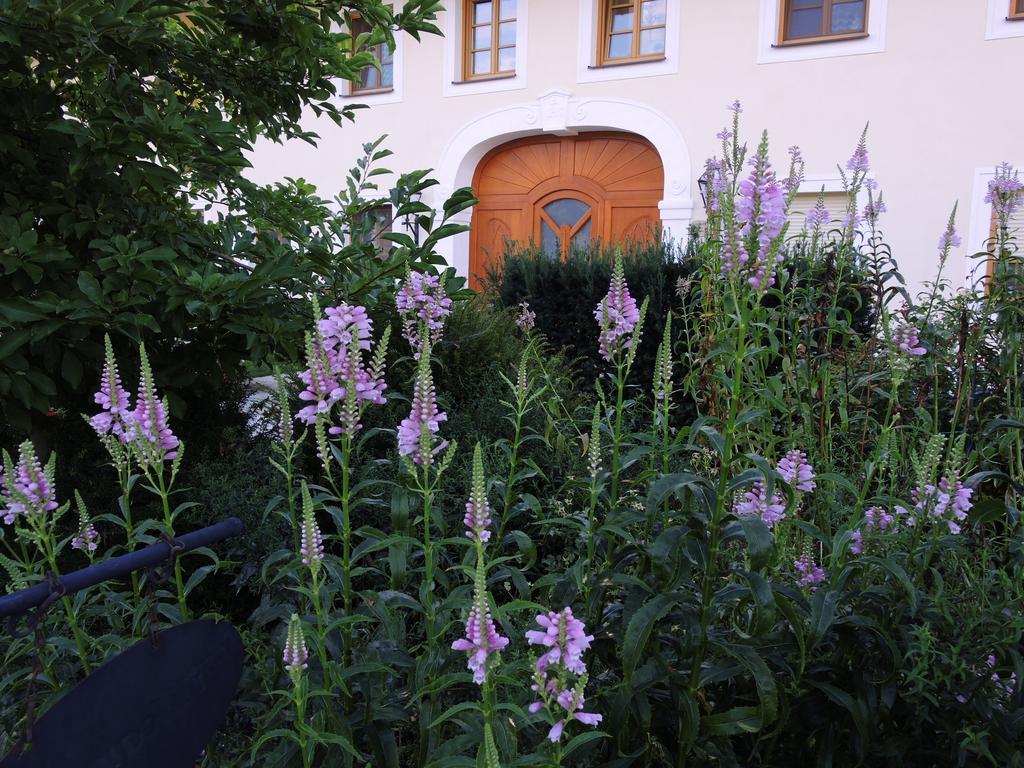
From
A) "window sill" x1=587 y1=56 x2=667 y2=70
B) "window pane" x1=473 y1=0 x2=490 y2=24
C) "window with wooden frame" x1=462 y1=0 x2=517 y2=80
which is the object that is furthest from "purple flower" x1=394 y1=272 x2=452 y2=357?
"window pane" x1=473 y1=0 x2=490 y2=24

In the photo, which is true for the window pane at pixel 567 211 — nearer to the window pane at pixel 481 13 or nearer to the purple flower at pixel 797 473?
the window pane at pixel 481 13

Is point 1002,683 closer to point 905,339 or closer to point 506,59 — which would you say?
point 905,339

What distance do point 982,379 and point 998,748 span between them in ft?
5.76

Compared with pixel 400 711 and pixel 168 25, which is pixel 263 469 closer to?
pixel 400 711

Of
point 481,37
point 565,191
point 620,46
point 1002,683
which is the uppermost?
point 481,37

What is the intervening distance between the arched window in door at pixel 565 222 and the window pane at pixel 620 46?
1843 millimetres

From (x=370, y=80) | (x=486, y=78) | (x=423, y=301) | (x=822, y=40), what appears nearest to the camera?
(x=423, y=301)

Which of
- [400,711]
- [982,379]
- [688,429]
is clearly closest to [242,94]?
[688,429]

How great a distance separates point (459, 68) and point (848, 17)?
4.78 m

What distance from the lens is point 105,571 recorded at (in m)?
1.23

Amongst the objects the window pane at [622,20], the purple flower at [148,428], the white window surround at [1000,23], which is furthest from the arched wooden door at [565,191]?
the purple flower at [148,428]

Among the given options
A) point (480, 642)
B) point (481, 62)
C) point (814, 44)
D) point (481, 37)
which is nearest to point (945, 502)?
point (480, 642)

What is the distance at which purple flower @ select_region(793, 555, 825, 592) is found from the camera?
1.97 m

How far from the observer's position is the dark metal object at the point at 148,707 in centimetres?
115
